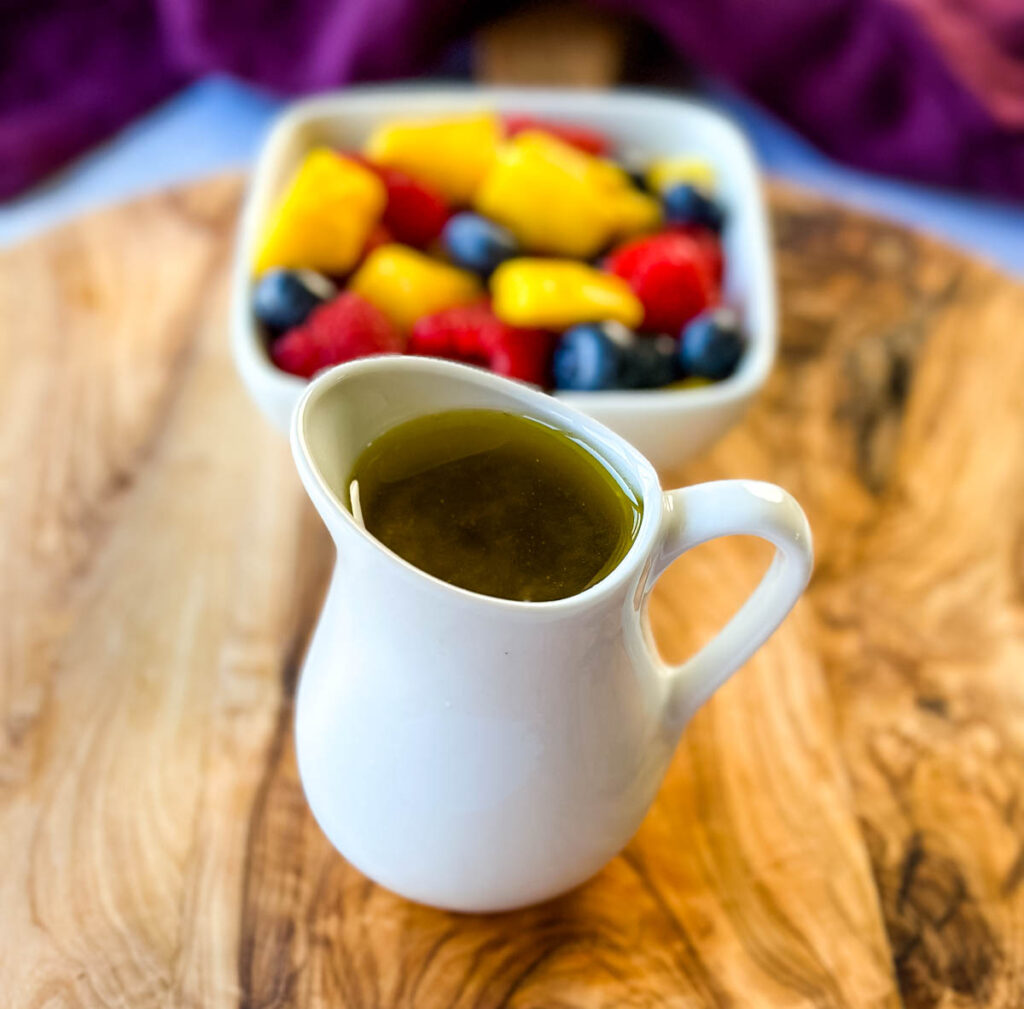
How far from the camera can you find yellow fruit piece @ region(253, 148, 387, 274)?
1.01 m

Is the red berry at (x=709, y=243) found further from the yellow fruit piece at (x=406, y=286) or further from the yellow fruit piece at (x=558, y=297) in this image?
the yellow fruit piece at (x=406, y=286)

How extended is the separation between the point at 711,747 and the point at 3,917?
0.47m

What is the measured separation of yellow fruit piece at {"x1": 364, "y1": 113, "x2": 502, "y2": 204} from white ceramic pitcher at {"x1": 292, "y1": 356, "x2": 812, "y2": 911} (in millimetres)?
615

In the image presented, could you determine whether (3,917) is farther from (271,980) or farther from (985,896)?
(985,896)

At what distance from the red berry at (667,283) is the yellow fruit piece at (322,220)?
9.9 inches

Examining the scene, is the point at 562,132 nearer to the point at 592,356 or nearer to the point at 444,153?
the point at 444,153

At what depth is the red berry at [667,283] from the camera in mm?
1028

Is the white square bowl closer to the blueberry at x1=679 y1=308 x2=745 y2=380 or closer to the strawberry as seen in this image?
the blueberry at x1=679 y1=308 x2=745 y2=380

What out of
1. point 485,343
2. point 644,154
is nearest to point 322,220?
point 485,343

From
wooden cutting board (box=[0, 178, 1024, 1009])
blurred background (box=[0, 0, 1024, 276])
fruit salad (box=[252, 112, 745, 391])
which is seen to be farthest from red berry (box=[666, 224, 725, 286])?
blurred background (box=[0, 0, 1024, 276])

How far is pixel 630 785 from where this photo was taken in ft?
2.03

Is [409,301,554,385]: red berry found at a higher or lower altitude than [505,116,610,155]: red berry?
lower

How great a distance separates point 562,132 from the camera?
1232 mm

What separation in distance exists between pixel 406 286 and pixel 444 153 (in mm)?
203
